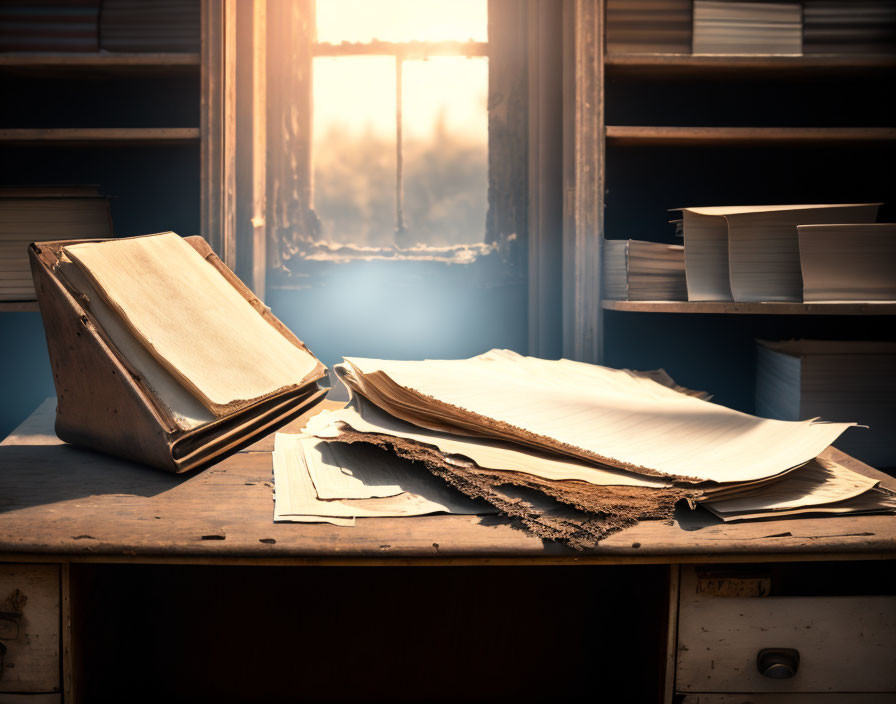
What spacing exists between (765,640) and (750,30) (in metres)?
1.36

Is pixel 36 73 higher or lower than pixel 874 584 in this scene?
higher

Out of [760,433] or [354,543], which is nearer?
[354,543]

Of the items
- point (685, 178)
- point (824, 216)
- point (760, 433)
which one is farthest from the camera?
point (685, 178)

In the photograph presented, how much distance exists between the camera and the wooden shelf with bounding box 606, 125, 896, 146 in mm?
1461

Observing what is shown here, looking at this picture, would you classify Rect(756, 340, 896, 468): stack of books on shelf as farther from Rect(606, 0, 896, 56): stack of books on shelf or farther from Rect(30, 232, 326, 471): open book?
Rect(30, 232, 326, 471): open book

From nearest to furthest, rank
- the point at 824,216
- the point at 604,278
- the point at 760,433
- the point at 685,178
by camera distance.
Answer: the point at 760,433 → the point at 824,216 → the point at 604,278 → the point at 685,178

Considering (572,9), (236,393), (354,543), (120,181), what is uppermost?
(572,9)

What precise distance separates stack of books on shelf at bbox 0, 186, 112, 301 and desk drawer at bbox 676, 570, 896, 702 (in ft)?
4.74

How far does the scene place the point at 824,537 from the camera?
681mm

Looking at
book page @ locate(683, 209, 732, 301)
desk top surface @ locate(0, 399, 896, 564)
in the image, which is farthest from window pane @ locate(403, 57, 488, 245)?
desk top surface @ locate(0, 399, 896, 564)

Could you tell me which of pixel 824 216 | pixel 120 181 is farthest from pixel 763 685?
pixel 120 181

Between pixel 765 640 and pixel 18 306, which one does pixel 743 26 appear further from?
pixel 18 306

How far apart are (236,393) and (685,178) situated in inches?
54.1

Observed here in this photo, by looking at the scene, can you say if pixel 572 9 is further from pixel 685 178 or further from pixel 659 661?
pixel 659 661
